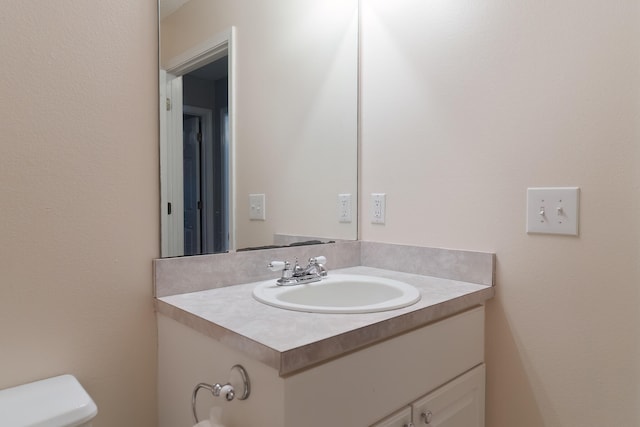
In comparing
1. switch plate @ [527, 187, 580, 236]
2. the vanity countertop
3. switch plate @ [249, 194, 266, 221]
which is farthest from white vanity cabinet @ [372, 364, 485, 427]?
switch plate @ [249, 194, 266, 221]

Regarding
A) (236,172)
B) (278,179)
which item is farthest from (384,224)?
(236,172)

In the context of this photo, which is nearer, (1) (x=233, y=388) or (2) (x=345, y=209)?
(1) (x=233, y=388)

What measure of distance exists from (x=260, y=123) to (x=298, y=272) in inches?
19.9

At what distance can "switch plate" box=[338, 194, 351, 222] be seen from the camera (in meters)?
1.52

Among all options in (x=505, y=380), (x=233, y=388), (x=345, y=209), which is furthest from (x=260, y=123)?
A: (x=505, y=380)

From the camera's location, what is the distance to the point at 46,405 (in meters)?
0.75

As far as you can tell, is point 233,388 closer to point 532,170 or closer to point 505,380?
point 505,380

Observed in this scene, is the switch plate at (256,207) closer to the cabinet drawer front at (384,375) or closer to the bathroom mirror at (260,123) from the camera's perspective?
the bathroom mirror at (260,123)

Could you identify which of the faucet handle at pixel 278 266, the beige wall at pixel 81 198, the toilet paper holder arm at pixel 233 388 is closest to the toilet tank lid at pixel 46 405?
the beige wall at pixel 81 198

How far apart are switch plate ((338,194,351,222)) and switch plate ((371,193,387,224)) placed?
0.09 metres

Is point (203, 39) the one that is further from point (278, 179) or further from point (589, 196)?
point (589, 196)

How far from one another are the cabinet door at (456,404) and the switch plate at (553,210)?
44 cm

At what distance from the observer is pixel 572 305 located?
3.34 feet

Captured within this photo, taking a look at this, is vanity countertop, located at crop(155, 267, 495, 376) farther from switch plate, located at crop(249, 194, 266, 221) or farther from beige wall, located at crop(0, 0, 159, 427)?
switch plate, located at crop(249, 194, 266, 221)
